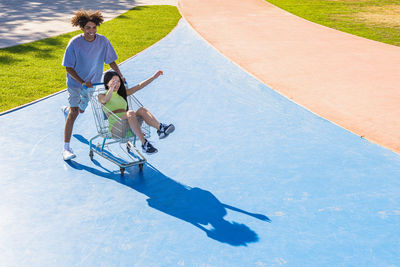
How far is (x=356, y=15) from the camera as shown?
2109cm

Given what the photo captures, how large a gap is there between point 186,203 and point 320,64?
814cm

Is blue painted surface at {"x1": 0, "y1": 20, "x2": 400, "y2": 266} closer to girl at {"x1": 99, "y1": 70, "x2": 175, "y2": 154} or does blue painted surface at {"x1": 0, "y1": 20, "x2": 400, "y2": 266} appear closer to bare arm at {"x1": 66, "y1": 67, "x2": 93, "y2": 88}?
girl at {"x1": 99, "y1": 70, "x2": 175, "y2": 154}

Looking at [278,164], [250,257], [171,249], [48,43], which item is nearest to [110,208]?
[171,249]

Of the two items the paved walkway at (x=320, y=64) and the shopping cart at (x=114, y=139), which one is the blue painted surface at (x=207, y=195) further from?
the paved walkway at (x=320, y=64)

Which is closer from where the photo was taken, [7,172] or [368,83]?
[7,172]

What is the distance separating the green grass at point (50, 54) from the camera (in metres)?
9.66

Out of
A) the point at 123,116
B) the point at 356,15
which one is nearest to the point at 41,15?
the point at 356,15

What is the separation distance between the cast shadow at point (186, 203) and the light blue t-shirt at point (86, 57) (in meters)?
1.29

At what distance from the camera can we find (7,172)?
6.24 m

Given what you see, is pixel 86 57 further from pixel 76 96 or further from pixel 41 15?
pixel 41 15

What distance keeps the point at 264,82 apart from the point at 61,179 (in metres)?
6.08

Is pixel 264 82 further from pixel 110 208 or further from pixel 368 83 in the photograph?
pixel 110 208

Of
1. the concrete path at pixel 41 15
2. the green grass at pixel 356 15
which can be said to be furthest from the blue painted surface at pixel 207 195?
the green grass at pixel 356 15

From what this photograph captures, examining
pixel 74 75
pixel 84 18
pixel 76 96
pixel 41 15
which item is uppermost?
pixel 84 18
